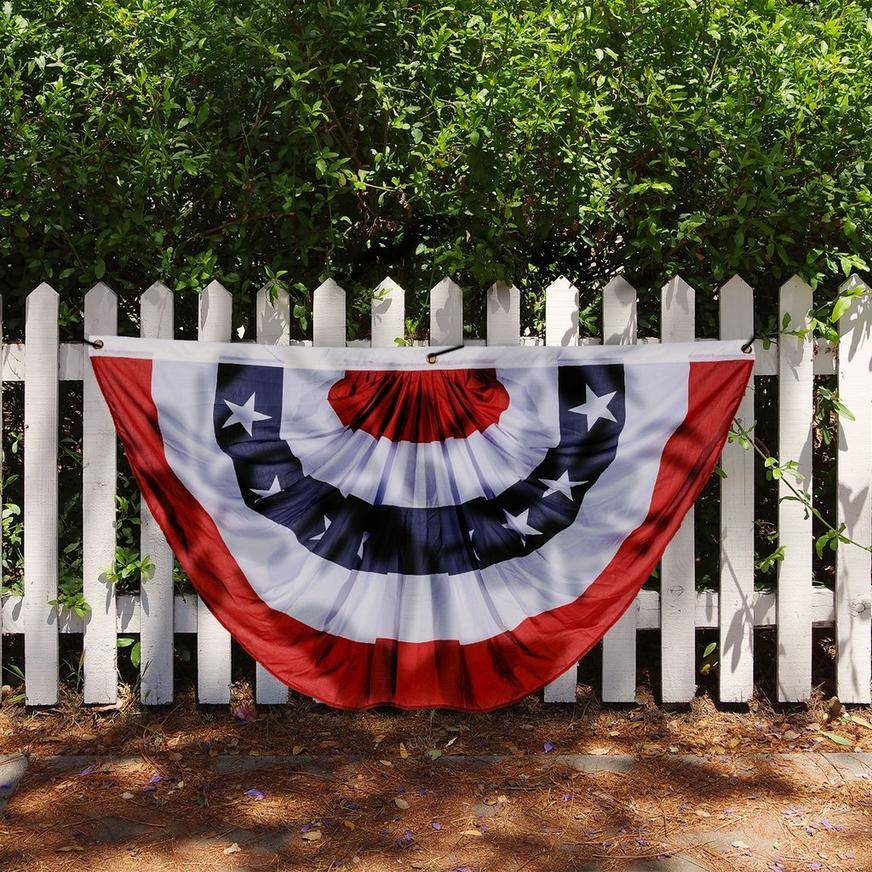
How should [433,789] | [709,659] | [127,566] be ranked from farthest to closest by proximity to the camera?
[709,659] < [127,566] < [433,789]

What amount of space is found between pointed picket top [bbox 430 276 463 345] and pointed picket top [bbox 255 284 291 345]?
545mm

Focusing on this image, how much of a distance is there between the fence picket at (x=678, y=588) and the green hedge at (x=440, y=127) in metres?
0.20

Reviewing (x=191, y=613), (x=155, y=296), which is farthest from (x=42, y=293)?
(x=191, y=613)

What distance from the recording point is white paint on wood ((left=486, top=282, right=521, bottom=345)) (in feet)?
10.9

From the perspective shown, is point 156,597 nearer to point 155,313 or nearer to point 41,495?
point 41,495

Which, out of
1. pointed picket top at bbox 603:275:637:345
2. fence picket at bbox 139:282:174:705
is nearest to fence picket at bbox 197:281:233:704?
fence picket at bbox 139:282:174:705

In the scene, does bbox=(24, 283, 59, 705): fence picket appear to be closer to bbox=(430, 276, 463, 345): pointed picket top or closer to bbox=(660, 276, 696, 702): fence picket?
bbox=(430, 276, 463, 345): pointed picket top

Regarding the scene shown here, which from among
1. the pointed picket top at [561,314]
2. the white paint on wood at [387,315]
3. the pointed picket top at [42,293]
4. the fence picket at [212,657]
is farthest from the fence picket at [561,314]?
the pointed picket top at [42,293]

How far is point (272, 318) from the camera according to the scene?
11.0ft

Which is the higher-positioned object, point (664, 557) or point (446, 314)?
point (446, 314)

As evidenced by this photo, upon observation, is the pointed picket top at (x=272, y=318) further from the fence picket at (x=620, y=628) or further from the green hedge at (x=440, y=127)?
the fence picket at (x=620, y=628)

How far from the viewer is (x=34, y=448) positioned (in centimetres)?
336

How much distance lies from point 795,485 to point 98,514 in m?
2.65

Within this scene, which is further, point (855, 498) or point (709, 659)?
point (709, 659)
